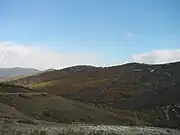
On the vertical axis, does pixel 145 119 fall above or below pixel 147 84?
below

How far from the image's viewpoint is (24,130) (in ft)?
94.0

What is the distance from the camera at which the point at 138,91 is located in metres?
98.2

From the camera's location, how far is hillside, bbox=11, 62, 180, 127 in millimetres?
71994

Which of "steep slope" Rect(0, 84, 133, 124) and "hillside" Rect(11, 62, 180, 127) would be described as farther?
"hillside" Rect(11, 62, 180, 127)

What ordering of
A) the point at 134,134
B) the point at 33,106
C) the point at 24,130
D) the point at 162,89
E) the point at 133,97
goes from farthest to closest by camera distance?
the point at 162,89
the point at 133,97
the point at 33,106
the point at 134,134
the point at 24,130

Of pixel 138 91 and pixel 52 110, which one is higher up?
pixel 138 91

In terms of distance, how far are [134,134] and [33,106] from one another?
2332 centimetres

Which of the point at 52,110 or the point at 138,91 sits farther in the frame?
the point at 138,91

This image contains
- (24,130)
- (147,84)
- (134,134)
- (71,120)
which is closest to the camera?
(24,130)

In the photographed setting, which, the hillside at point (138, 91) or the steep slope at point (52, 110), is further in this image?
the hillside at point (138, 91)

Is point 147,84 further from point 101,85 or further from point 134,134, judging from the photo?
point 134,134

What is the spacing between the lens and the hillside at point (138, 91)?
7199cm

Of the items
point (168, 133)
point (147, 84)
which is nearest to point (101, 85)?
point (147, 84)

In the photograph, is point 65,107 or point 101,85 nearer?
point 65,107
